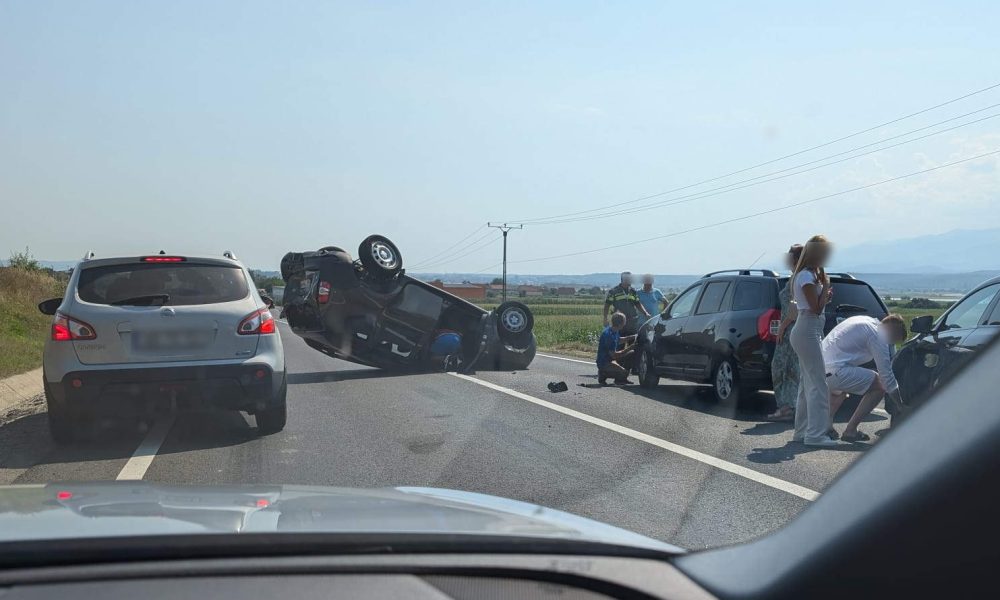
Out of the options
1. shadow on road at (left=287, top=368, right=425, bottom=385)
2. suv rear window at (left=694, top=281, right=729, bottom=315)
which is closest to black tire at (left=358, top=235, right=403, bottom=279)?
shadow on road at (left=287, top=368, right=425, bottom=385)

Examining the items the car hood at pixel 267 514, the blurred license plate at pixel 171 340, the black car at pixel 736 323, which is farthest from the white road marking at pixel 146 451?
the black car at pixel 736 323

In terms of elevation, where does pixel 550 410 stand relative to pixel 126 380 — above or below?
below

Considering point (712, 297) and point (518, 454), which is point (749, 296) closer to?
point (712, 297)

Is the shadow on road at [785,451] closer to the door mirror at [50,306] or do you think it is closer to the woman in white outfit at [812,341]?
the woman in white outfit at [812,341]

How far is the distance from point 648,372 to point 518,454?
5.83 m

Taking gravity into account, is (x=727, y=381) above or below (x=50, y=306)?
below

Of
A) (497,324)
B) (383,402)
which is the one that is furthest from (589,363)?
(383,402)

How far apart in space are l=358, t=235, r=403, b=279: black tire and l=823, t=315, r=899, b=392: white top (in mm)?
7407

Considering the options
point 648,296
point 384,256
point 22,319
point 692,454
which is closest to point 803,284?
point 692,454

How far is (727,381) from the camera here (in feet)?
36.5

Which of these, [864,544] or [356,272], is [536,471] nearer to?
[864,544]

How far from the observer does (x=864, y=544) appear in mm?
1574

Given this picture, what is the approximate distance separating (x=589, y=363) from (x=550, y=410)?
318 inches

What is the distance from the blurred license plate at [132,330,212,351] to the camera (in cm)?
802
